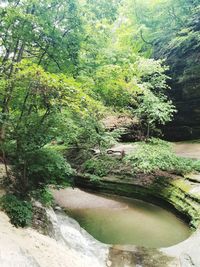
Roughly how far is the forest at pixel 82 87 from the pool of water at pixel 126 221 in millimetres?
1275

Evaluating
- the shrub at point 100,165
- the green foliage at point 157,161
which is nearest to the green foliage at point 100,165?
the shrub at point 100,165

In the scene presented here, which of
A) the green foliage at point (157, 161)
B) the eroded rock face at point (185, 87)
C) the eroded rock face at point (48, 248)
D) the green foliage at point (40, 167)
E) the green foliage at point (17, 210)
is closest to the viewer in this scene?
the eroded rock face at point (48, 248)

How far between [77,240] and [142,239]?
78.5 inches

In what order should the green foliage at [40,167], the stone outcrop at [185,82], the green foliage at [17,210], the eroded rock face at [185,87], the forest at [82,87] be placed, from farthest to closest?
1. the eroded rock face at [185,87]
2. the stone outcrop at [185,82]
3. the green foliage at [40,167]
4. the forest at [82,87]
5. the green foliage at [17,210]

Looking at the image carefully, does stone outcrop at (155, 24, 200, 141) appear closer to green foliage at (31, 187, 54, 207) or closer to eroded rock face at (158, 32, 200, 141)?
eroded rock face at (158, 32, 200, 141)

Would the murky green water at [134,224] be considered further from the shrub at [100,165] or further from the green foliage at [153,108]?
the green foliage at [153,108]

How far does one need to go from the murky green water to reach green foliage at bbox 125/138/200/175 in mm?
1526

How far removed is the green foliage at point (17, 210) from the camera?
5988 millimetres

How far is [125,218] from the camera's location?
955cm

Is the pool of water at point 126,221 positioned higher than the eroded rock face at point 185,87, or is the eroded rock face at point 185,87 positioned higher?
the eroded rock face at point 185,87

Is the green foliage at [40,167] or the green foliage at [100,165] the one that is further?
the green foliage at [100,165]

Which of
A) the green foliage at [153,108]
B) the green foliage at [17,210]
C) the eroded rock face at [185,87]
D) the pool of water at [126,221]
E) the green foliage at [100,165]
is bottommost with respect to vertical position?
the pool of water at [126,221]

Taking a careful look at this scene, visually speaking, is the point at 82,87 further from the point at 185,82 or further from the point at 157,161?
the point at 185,82

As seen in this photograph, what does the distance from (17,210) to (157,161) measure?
6.18 meters
